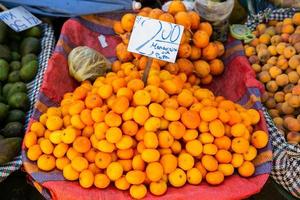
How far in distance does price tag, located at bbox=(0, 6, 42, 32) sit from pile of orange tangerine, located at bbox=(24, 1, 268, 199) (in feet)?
3.09

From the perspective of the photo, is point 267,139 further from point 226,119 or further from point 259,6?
point 259,6

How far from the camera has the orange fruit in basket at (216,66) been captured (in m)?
2.48

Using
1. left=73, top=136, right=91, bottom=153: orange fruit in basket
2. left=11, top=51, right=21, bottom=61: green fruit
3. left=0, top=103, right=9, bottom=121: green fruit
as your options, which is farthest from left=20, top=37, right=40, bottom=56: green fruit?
left=73, top=136, right=91, bottom=153: orange fruit in basket

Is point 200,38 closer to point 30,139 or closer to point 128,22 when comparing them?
point 128,22

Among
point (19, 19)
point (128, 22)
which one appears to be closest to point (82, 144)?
point (128, 22)

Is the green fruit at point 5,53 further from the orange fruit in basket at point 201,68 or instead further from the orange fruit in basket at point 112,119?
the orange fruit in basket at point 201,68

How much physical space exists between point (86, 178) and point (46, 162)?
0.21 m

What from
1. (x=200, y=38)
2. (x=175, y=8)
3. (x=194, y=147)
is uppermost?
(x=175, y=8)

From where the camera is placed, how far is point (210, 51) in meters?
2.40

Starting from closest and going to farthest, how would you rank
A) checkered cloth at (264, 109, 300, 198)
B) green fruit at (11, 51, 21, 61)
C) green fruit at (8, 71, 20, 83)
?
checkered cloth at (264, 109, 300, 198) → green fruit at (8, 71, 20, 83) → green fruit at (11, 51, 21, 61)

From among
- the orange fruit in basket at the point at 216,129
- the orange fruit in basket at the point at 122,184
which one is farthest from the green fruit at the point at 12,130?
the orange fruit in basket at the point at 216,129

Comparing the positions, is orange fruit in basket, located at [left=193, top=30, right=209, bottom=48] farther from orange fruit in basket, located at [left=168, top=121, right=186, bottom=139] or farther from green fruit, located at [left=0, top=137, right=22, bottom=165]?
green fruit, located at [left=0, top=137, right=22, bottom=165]

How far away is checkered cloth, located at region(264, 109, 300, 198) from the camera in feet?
6.75

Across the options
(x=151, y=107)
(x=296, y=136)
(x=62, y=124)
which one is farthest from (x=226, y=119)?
(x=62, y=124)
